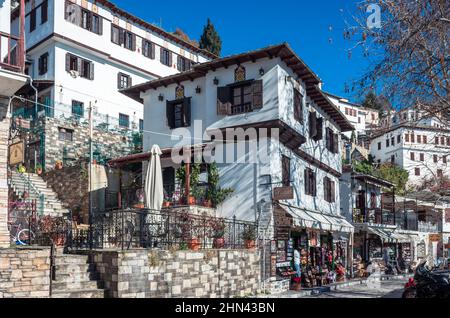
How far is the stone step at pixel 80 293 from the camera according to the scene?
11.3 meters

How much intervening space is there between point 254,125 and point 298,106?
3418 mm

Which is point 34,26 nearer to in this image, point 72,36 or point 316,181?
point 72,36

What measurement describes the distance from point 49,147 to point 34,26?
31.3ft

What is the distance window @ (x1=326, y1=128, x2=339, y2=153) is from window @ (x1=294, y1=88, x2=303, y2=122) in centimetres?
605

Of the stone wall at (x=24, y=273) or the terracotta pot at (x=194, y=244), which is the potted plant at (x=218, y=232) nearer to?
the terracotta pot at (x=194, y=244)

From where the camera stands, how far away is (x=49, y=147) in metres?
29.6

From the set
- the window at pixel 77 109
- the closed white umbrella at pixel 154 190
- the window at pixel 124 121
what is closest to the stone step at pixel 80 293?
the closed white umbrella at pixel 154 190

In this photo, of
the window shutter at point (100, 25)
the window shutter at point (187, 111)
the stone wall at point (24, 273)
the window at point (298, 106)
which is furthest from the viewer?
the window shutter at point (100, 25)

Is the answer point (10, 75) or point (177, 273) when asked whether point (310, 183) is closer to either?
point (177, 273)

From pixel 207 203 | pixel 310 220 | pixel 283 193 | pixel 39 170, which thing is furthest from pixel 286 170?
pixel 39 170

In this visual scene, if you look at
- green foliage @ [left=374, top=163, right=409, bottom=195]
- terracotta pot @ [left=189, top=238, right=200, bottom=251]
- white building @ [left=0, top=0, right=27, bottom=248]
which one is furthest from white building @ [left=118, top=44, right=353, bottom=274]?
green foliage @ [left=374, top=163, right=409, bottom=195]

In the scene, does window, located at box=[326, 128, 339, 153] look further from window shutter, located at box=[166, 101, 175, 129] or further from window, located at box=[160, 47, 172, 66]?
window, located at box=[160, 47, 172, 66]

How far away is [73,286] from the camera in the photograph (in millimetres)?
12172

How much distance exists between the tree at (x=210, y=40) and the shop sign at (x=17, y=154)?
4534cm
